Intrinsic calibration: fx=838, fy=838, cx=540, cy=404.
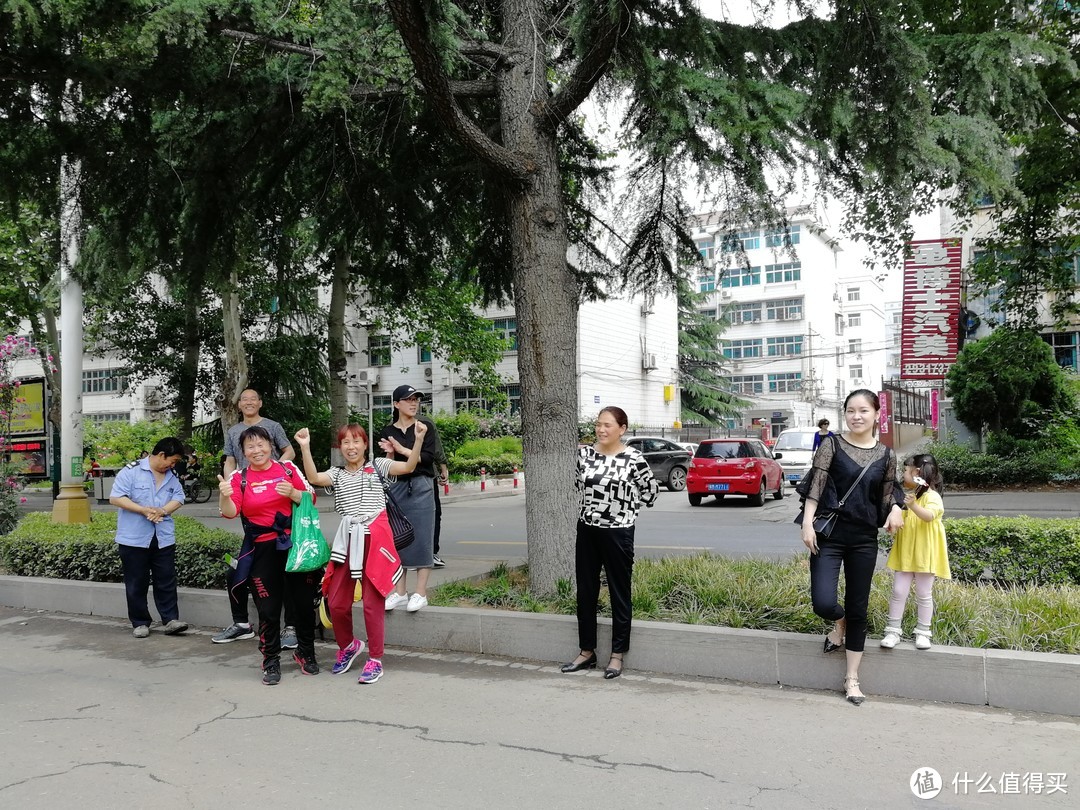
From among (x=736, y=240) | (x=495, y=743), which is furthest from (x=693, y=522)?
(x=495, y=743)

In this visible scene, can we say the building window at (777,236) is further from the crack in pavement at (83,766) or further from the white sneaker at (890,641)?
the crack in pavement at (83,766)

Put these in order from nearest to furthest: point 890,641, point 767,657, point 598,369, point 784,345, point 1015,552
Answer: point 890,641 < point 767,657 < point 1015,552 < point 598,369 < point 784,345

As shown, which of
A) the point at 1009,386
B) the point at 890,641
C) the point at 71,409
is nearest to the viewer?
the point at 890,641

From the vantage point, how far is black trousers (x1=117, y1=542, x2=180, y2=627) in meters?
7.17

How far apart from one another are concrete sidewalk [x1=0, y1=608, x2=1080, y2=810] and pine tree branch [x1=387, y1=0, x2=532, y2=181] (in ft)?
13.3

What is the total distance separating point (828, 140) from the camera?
6957mm

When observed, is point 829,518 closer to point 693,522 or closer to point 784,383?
point 693,522

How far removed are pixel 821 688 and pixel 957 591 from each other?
1.45m

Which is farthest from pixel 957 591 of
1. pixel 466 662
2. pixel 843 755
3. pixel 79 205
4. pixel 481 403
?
pixel 481 403

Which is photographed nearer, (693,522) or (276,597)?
(276,597)

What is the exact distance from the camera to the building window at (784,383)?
62844 millimetres

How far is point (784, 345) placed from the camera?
208ft

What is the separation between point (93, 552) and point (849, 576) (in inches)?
296

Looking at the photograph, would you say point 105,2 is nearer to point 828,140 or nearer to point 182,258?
point 182,258
